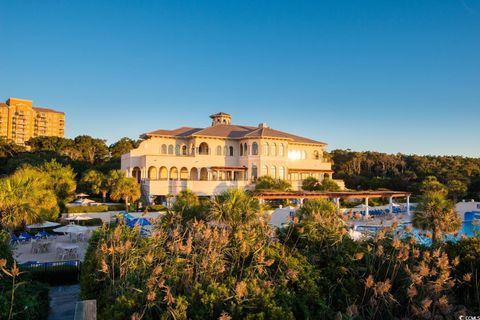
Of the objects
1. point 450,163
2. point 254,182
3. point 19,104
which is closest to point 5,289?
point 254,182

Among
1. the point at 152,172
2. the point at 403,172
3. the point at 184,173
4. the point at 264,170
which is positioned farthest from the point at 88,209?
the point at 403,172

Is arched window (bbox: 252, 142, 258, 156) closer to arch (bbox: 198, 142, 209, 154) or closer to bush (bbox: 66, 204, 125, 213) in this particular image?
arch (bbox: 198, 142, 209, 154)

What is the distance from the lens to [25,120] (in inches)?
4899

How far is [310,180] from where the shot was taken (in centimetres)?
4284

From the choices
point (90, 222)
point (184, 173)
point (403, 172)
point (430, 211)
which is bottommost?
point (90, 222)

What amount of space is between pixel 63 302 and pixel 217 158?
32.2 meters

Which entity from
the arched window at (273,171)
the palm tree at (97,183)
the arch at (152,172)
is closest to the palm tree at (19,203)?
the palm tree at (97,183)

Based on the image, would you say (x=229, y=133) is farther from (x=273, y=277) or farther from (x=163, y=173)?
(x=273, y=277)

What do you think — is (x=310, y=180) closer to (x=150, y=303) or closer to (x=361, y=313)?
(x=361, y=313)

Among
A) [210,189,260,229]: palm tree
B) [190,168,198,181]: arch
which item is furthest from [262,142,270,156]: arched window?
[210,189,260,229]: palm tree

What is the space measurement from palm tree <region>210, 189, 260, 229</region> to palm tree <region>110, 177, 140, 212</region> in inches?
656

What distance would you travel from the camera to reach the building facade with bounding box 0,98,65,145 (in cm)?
11932

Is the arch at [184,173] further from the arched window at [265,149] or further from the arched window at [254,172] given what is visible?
the arched window at [265,149]

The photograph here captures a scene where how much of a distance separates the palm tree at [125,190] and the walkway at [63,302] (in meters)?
18.2
